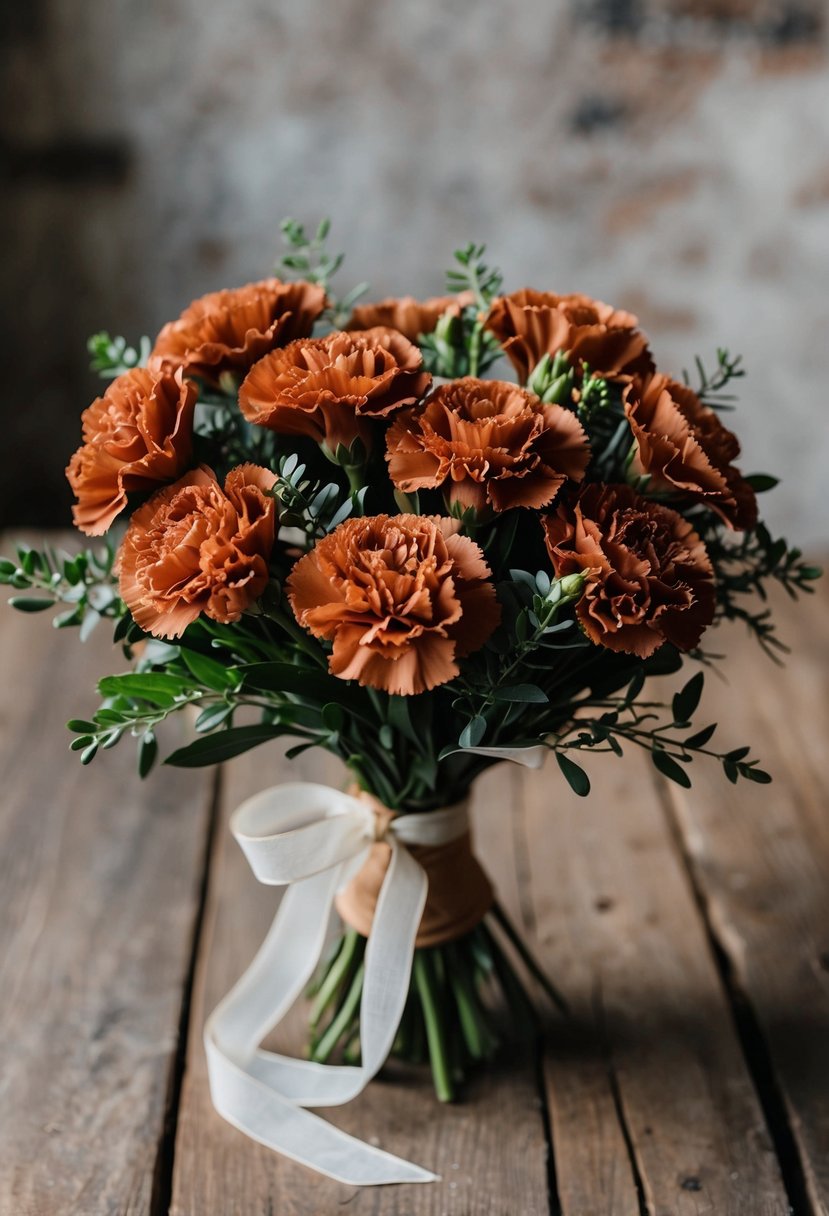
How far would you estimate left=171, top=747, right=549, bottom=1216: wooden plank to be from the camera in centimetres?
76

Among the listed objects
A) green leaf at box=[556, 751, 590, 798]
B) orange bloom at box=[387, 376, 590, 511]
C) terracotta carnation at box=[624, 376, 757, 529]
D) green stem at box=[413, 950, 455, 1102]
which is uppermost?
terracotta carnation at box=[624, 376, 757, 529]

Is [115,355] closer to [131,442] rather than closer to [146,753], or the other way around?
[131,442]

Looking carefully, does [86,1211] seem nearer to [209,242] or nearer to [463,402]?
[463,402]

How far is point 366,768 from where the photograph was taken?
31.6 inches

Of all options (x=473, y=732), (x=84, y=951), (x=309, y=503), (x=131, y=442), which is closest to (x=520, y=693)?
(x=473, y=732)

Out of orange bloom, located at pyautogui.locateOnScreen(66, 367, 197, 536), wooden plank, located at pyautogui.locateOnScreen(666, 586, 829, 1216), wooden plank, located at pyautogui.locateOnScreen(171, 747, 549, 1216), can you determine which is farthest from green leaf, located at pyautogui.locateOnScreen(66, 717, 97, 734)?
wooden plank, located at pyautogui.locateOnScreen(666, 586, 829, 1216)

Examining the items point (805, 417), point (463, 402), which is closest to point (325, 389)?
point (463, 402)

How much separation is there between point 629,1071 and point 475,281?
0.58 metres

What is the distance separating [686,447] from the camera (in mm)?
679

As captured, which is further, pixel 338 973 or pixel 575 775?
pixel 338 973

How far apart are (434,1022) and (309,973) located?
101mm

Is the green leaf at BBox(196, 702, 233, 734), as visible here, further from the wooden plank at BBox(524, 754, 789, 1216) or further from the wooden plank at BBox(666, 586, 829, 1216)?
the wooden plank at BBox(666, 586, 829, 1216)

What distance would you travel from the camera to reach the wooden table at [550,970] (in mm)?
778

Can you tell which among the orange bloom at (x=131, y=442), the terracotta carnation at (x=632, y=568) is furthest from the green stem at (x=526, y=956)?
the orange bloom at (x=131, y=442)
